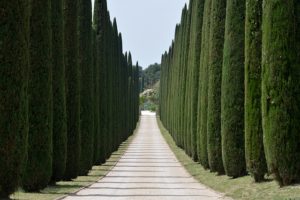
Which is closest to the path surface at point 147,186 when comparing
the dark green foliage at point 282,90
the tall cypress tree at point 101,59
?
the dark green foliage at point 282,90

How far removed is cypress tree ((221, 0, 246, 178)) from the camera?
22.8m

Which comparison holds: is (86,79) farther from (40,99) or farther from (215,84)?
(40,99)

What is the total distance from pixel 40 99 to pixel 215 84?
30.8ft

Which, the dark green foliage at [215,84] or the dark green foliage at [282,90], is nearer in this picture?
the dark green foliage at [282,90]

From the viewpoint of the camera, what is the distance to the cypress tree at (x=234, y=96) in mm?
22828

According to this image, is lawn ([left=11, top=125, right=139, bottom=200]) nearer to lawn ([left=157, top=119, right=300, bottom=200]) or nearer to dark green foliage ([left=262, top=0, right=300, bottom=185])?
lawn ([left=157, top=119, right=300, bottom=200])

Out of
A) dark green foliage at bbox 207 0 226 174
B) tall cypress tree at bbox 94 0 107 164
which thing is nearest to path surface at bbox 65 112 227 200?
dark green foliage at bbox 207 0 226 174

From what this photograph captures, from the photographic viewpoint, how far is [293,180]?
16953 mm

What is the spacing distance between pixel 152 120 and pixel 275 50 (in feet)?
322

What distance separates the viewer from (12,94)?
1580cm

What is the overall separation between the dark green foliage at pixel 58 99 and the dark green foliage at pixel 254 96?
7.76 m

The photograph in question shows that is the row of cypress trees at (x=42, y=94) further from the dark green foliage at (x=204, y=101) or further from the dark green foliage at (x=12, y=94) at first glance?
the dark green foliage at (x=204, y=101)

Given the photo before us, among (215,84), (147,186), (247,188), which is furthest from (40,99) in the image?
(215,84)

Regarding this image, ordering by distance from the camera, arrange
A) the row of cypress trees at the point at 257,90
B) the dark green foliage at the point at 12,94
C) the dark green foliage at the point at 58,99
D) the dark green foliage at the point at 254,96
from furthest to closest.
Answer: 1. the dark green foliage at the point at 58,99
2. the dark green foliage at the point at 254,96
3. the row of cypress trees at the point at 257,90
4. the dark green foliage at the point at 12,94
